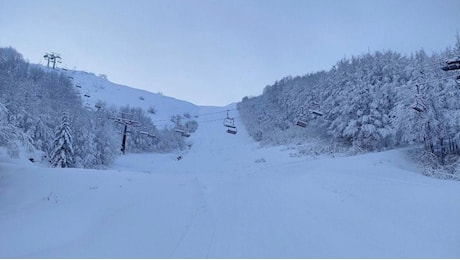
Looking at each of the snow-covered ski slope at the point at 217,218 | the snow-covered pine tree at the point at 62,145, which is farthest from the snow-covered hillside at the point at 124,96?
the snow-covered ski slope at the point at 217,218

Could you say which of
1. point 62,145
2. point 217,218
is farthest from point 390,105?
point 62,145

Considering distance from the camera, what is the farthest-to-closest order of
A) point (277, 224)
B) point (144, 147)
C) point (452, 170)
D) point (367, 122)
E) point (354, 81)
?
1. point (144, 147)
2. point (354, 81)
3. point (367, 122)
4. point (452, 170)
5. point (277, 224)

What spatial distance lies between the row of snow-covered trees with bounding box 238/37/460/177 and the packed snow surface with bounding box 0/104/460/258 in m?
11.1

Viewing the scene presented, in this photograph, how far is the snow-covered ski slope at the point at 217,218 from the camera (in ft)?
22.2

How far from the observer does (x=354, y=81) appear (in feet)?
117

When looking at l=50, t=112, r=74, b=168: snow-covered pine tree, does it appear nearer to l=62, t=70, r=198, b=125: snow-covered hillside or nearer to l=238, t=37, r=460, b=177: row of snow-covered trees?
l=238, t=37, r=460, b=177: row of snow-covered trees

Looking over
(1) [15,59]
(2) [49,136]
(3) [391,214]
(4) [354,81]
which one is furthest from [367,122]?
(1) [15,59]

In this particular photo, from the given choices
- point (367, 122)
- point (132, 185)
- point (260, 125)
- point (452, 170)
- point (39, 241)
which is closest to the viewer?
point (39, 241)

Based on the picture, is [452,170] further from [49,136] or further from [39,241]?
[49,136]

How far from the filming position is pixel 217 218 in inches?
364

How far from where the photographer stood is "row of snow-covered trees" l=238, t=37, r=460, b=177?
26641 millimetres

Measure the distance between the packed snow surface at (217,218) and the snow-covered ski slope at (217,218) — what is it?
24mm

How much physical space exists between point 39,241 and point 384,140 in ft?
→ 106

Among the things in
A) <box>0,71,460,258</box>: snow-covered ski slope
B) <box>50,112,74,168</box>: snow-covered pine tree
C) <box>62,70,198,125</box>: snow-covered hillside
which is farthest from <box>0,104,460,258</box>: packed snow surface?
<box>62,70,198,125</box>: snow-covered hillside
